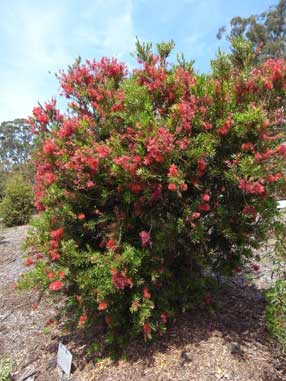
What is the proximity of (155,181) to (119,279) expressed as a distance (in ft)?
2.31

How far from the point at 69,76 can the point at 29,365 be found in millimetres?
2588

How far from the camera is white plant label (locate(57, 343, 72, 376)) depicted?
2.72 metres

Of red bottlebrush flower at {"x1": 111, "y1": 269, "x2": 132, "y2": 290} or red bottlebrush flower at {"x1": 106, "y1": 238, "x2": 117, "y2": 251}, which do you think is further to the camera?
red bottlebrush flower at {"x1": 106, "y1": 238, "x2": 117, "y2": 251}

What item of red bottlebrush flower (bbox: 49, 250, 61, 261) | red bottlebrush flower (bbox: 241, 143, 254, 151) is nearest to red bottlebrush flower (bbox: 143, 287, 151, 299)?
red bottlebrush flower (bbox: 49, 250, 61, 261)

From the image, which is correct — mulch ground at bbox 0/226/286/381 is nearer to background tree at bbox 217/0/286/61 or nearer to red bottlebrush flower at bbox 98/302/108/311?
red bottlebrush flower at bbox 98/302/108/311

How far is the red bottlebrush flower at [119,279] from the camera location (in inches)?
88.4

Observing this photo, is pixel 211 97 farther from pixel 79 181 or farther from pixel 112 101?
pixel 79 181

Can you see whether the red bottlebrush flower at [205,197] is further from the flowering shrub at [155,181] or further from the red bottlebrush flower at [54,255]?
the red bottlebrush flower at [54,255]

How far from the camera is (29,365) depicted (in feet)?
9.89

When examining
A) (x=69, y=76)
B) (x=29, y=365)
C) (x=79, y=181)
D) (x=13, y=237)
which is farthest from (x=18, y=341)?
(x=13, y=237)

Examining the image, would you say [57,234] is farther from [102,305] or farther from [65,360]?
[65,360]

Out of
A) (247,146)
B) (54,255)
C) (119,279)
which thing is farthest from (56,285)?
(247,146)

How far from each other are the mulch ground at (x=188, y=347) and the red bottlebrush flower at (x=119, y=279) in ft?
2.64

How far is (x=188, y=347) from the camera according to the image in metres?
2.70
